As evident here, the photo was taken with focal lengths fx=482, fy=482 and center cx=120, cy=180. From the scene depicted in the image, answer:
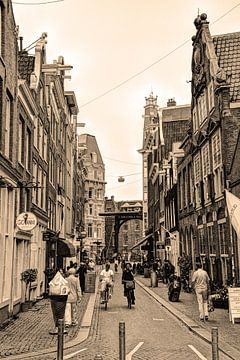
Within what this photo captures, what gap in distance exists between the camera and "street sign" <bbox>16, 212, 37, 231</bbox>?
598 inches

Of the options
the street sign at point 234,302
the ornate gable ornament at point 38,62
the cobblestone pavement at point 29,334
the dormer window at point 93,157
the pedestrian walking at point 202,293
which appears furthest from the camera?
the dormer window at point 93,157

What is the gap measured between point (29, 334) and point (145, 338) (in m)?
3.09

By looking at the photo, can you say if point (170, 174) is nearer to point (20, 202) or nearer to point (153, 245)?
point (153, 245)

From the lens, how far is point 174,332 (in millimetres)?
13125

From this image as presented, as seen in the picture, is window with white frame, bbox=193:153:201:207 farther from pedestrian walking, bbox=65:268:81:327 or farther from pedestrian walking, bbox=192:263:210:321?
pedestrian walking, bbox=65:268:81:327

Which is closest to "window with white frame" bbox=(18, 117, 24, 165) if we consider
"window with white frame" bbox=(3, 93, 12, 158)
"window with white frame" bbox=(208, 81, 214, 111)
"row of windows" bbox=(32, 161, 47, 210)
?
"window with white frame" bbox=(3, 93, 12, 158)

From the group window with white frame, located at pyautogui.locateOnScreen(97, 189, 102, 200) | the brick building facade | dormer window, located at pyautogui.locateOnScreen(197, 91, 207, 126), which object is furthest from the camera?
window with white frame, located at pyautogui.locateOnScreen(97, 189, 102, 200)

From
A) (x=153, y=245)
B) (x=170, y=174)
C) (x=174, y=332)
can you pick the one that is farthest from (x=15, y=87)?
(x=153, y=245)

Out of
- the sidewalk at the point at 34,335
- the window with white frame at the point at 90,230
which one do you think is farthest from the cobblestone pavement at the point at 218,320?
the window with white frame at the point at 90,230

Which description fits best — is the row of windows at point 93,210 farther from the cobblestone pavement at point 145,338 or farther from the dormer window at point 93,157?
the cobblestone pavement at point 145,338

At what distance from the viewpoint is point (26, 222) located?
49.9 ft

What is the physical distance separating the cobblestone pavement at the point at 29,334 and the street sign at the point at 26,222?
115 inches

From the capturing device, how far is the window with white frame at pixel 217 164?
21.0 meters

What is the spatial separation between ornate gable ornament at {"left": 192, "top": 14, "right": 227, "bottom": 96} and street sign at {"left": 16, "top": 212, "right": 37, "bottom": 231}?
34.3 feet
